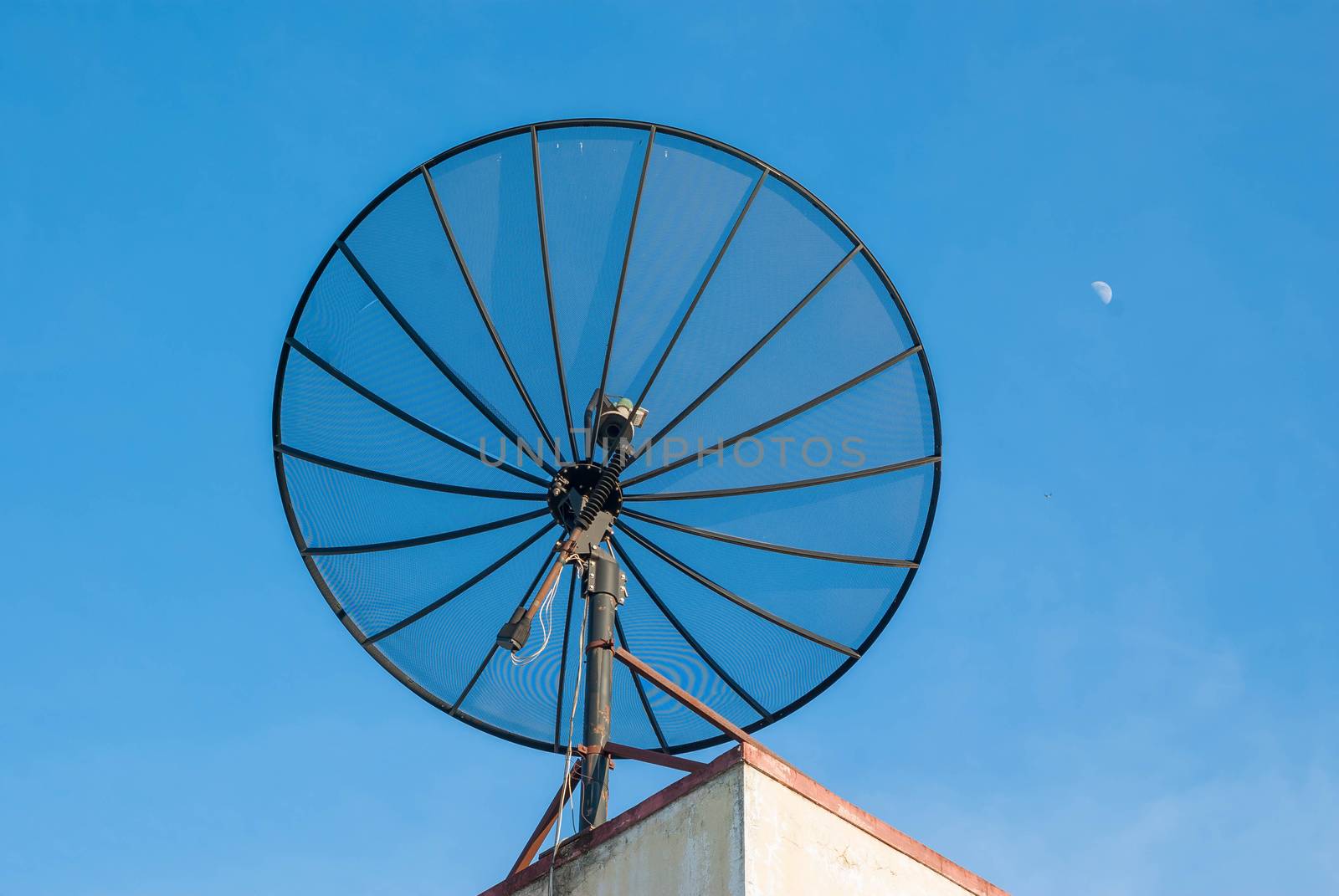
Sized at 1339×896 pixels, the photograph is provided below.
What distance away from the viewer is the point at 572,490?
9.45 meters

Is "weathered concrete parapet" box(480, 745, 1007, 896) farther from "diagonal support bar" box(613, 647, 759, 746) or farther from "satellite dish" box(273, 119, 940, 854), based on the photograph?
"satellite dish" box(273, 119, 940, 854)

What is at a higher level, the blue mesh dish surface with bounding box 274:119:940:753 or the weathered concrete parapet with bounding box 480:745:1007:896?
the blue mesh dish surface with bounding box 274:119:940:753

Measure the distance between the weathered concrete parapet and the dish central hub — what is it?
8.02 ft

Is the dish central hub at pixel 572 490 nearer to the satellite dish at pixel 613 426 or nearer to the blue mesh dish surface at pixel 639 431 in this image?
the satellite dish at pixel 613 426

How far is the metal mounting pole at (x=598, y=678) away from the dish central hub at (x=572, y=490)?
0.44m

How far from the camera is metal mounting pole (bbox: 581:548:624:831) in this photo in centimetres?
813

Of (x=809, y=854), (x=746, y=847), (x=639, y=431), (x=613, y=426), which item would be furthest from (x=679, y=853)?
(x=639, y=431)

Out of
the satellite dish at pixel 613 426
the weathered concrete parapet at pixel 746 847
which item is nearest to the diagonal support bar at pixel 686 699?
the weathered concrete parapet at pixel 746 847

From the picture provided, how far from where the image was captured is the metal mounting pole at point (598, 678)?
813 cm

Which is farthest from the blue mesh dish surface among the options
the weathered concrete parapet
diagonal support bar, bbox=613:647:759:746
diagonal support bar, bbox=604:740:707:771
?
the weathered concrete parapet

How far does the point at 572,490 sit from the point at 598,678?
1512mm

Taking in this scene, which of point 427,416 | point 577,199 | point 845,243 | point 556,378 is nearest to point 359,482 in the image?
point 427,416

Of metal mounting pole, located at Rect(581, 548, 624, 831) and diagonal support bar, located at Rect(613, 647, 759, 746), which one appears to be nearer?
metal mounting pole, located at Rect(581, 548, 624, 831)

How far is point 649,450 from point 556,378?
87 cm
